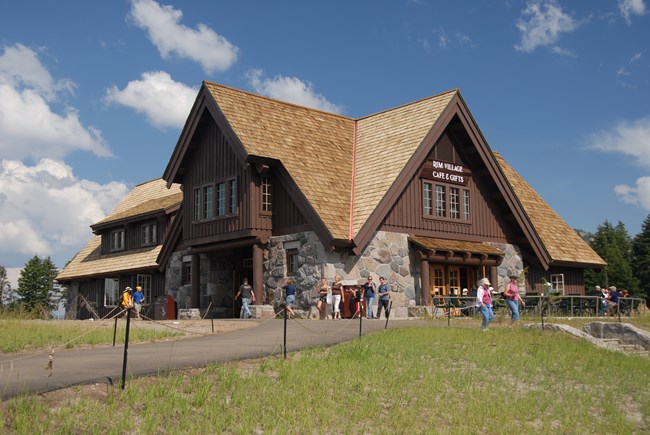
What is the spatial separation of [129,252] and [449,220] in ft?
57.6

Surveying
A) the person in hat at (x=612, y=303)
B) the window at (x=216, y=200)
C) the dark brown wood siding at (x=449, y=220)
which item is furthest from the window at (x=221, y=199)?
the person in hat at (x=612, y=303)

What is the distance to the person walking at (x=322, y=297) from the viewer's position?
2466 centimetres

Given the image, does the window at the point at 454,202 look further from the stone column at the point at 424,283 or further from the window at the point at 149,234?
the window at the point at 149,234

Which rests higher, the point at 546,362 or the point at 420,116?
the point at 420,116

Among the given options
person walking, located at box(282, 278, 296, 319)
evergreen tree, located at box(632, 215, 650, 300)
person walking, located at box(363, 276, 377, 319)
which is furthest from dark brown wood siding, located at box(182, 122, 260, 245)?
evergreen tree, located at box(632, 215, 650, 300)

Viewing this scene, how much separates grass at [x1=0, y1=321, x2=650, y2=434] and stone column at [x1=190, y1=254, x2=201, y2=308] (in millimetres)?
15670

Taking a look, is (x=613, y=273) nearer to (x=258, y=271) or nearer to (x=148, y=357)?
(x=258, y=271)

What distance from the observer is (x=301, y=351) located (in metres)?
14.1

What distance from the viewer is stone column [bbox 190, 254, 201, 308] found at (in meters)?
30.6

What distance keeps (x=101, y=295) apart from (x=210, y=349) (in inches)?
1055

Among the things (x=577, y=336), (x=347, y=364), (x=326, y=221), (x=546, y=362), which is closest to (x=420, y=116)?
(x=326, y=221)

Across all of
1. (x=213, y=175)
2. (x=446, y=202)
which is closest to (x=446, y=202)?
(x=446, y=202)

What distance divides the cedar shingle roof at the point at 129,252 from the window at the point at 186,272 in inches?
103

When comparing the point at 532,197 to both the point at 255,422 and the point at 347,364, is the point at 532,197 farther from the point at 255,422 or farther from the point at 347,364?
the point at 255,422
